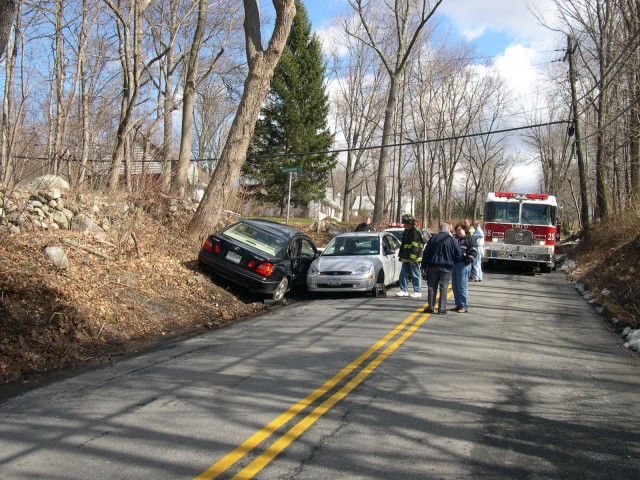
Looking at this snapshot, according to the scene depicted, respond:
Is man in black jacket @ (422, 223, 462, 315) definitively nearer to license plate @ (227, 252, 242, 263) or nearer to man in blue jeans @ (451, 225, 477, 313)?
man in blue jeans @ (451, 225, 477, 313)

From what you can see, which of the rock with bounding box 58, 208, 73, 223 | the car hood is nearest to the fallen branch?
the rock with bounding box 58, 208, 73, 223

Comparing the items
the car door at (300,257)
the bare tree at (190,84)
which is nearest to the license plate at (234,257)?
the car door at (300,257)

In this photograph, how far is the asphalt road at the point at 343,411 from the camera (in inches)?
175

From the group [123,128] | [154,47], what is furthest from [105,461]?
[154,47]

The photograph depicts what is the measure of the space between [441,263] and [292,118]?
2852 cm

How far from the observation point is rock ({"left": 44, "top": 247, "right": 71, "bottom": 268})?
414 inches

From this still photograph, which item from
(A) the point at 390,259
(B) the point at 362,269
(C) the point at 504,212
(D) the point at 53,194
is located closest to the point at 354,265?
(B) the point at 362,269

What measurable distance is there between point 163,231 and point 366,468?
1202cm

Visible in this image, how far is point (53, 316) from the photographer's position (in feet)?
28.2

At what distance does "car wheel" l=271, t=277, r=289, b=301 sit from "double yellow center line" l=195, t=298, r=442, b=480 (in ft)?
16.4

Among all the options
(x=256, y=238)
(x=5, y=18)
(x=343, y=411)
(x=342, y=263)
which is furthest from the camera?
(x=342, y=263)

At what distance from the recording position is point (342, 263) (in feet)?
46.2

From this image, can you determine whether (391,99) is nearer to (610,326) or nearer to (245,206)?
(245,206)

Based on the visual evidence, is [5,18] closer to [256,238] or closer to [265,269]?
[265,269]
